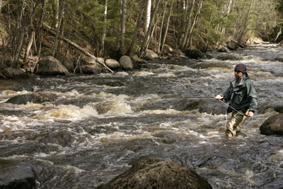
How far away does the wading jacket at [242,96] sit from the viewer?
10.5 m

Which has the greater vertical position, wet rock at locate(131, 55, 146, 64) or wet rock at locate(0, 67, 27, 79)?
wet rock at locate(131, 55, 146, 64)

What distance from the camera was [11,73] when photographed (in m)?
20.0

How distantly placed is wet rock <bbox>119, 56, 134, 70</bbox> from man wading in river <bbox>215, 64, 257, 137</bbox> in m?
14.6

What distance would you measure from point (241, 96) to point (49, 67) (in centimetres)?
1311

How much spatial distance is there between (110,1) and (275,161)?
63.7 feet

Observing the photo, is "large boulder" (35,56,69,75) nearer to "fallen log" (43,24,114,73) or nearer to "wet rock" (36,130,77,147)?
"fallen log" (43,24,114,73)

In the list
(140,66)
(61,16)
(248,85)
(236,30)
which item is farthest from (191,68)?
(236,30)

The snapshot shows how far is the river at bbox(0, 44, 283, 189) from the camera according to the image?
893 centimetres

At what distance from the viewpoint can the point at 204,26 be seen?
40.1 meters

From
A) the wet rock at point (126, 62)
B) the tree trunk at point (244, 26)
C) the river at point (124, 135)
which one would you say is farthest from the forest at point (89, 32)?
the tree trunk at point (244, 26)

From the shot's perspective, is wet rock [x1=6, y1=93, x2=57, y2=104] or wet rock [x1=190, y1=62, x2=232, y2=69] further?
wet rock [x1=190, y1=62, x2=232, y2=69]

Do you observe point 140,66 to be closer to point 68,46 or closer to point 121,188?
point 68,46

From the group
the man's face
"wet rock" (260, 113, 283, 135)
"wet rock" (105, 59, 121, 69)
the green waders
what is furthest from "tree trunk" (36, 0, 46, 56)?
the man's face

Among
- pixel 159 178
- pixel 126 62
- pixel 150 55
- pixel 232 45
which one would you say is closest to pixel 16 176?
pixel 159 178
